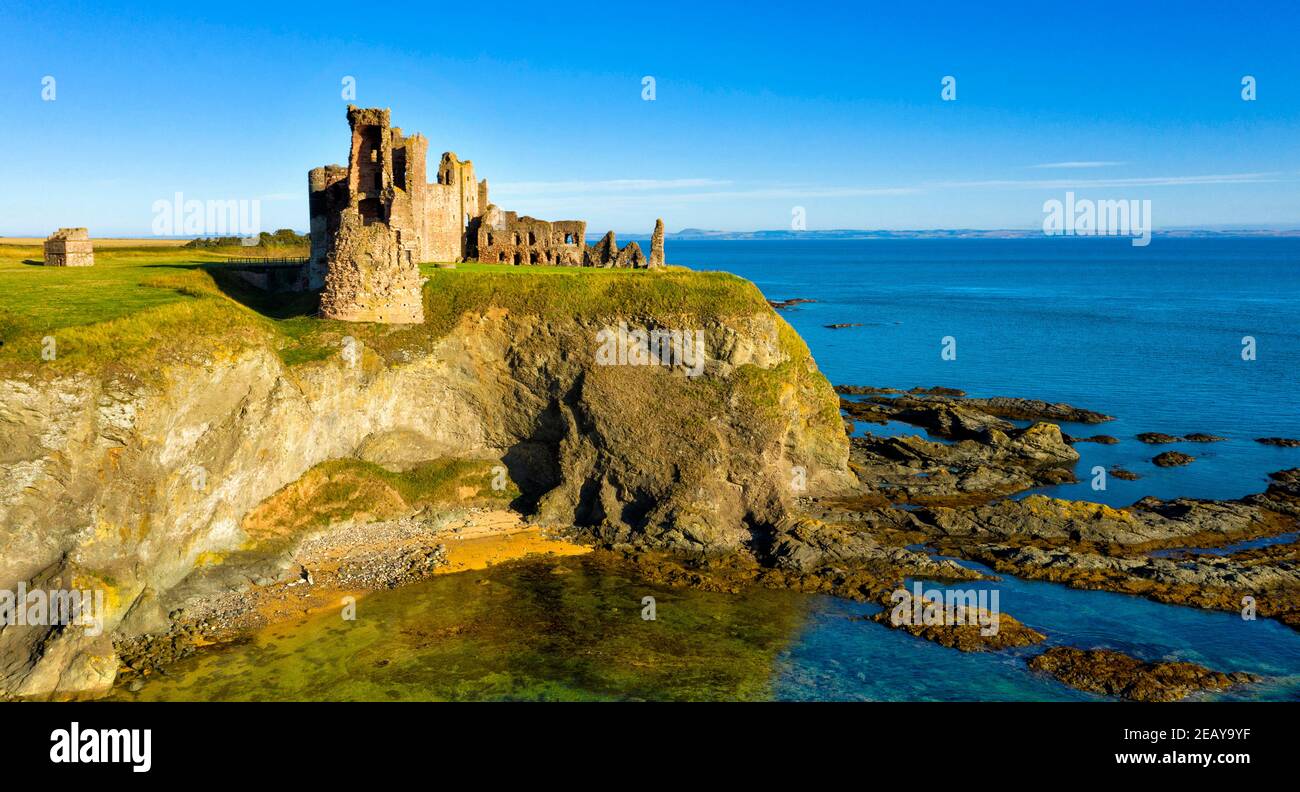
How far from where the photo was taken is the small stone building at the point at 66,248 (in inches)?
1954

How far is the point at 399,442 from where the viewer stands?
4291 centimetres

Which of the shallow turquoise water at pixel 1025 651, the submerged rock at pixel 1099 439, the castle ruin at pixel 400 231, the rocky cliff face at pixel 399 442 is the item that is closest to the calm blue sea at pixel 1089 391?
the shallow turquoise water at pixel 1025 651

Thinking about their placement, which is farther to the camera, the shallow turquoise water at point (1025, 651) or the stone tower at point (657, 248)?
Result: the stone tower at point (657, 248)

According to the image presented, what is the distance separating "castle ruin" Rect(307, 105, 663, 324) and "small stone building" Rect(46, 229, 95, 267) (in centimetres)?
1277

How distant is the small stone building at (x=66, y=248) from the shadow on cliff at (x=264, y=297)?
363 cm

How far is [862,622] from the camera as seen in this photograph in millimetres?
33281

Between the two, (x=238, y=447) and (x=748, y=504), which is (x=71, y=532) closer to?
(x=238, y=447)

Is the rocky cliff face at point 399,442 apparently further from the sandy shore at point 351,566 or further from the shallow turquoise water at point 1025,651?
the shallow turquoise water at point 1025,651

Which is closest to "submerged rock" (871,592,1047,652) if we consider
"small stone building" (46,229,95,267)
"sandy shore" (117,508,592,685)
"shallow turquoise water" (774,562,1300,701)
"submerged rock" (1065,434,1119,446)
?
"shallow turquoise water" (774,562,1300,701)

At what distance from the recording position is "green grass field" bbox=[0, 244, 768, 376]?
105ft

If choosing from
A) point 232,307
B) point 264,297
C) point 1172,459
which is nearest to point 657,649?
point 232,307

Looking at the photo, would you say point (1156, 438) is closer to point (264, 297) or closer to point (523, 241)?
point (523, 241)

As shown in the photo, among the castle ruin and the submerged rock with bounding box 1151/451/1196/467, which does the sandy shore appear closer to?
the castle ruin
